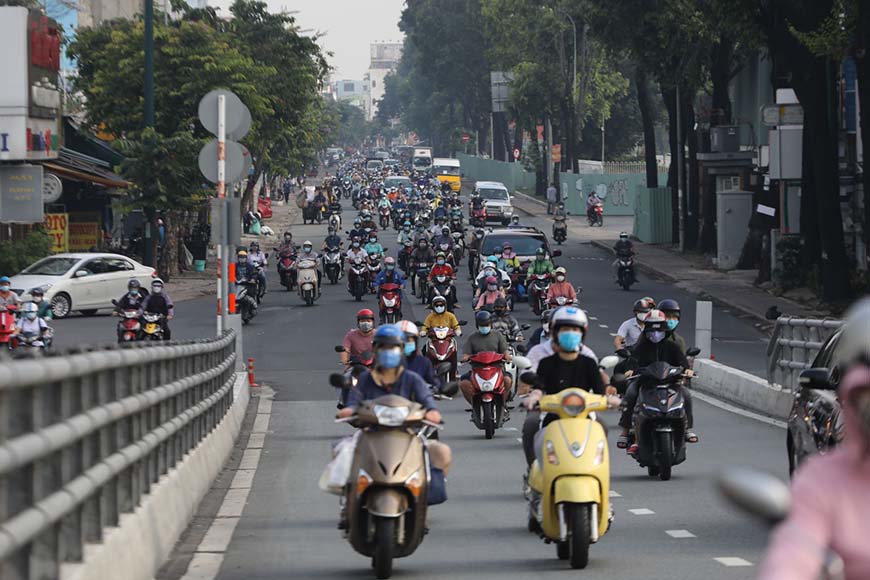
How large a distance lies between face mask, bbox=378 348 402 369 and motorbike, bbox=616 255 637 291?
3572 cm

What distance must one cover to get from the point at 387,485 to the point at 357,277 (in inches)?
1353

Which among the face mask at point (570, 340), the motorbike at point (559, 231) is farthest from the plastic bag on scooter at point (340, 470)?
the motorbike at point (559, 231)

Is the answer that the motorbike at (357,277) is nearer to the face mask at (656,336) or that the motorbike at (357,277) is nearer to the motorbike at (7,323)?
the motorbike at (7,323)

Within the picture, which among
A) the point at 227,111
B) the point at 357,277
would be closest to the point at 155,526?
the point at 227,111

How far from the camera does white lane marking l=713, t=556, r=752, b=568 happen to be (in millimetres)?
10617

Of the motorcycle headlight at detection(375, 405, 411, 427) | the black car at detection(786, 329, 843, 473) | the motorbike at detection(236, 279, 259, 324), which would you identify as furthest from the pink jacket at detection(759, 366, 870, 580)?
the motorbike at detection(236, 279, 259, 324)

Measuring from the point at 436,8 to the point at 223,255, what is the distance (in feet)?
365

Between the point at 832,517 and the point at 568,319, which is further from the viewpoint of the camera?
the point at 568,319

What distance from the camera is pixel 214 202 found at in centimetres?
2061

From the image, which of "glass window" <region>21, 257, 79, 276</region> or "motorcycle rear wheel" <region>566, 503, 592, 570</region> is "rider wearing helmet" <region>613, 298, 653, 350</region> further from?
"glass window" <region>21, 257, 79, 276</region>

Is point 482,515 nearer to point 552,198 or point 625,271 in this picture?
point 625,271

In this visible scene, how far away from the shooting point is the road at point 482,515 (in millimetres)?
10688

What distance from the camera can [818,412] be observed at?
1155 centimetres

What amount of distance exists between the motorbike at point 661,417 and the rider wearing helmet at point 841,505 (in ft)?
37.1
